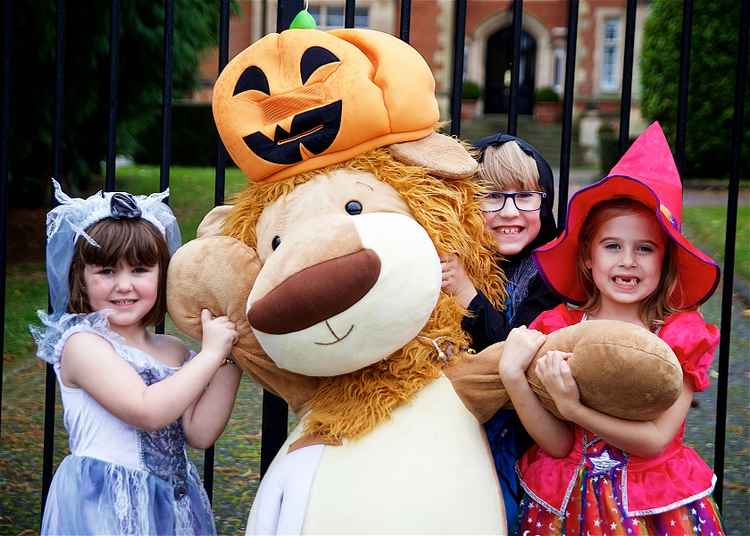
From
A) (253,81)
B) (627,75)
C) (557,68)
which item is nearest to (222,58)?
(253,81)

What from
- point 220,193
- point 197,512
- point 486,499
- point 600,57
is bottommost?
point 197,512

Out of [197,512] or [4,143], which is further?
[4,143]

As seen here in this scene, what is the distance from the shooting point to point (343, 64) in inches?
86.4

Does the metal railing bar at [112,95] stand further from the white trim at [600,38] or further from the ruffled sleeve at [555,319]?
the white trim at [600,38]

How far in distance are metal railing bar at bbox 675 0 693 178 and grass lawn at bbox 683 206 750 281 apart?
18.7 ft

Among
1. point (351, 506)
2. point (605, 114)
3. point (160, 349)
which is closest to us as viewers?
point (351, 506)

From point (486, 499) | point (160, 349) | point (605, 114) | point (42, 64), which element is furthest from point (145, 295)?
point (605, 114)

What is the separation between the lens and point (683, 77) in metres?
2.56

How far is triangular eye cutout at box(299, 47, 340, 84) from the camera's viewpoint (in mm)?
2203

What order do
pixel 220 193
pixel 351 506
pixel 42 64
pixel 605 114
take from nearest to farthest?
1. pixel 351 506
2. pixel 220 193
3. pixel 42 64
4. pixel 605 114

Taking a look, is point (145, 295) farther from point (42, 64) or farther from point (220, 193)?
point (42, 64)

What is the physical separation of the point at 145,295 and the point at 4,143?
2.58 feet

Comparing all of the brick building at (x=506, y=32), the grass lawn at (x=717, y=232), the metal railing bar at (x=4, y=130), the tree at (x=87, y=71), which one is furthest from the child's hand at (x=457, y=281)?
the brick building at (x=506, y=32)

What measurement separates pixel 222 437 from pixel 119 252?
2.85 metres
